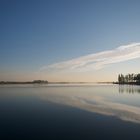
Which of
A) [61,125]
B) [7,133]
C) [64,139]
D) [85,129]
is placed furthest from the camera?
[61,125]

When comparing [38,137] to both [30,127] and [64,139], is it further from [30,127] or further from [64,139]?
[30,127]

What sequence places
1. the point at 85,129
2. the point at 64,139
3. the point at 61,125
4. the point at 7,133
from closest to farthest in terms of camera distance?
the point at 64,139, the point at 7,133, the point at 85,129, the point at 61,125

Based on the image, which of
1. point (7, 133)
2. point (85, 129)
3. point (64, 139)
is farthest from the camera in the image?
point (85, 129)

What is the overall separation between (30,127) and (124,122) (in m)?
9.52

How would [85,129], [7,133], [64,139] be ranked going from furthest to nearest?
[85,129], [7,133], [64,139]

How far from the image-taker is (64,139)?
16391 millimetres

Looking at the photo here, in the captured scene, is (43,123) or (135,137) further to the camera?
(43,123)

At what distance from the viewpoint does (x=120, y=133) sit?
1833 centimetres

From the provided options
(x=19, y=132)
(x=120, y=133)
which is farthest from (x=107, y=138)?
(x=19, y=132)

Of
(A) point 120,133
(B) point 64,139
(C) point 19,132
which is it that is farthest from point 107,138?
(C) point 19,132

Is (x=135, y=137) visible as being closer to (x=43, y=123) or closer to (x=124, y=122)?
(x=124, y=122)

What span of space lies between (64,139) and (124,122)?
8.69m

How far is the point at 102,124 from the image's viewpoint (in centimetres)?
2191

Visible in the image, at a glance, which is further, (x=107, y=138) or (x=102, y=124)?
(x=102, y=124)
